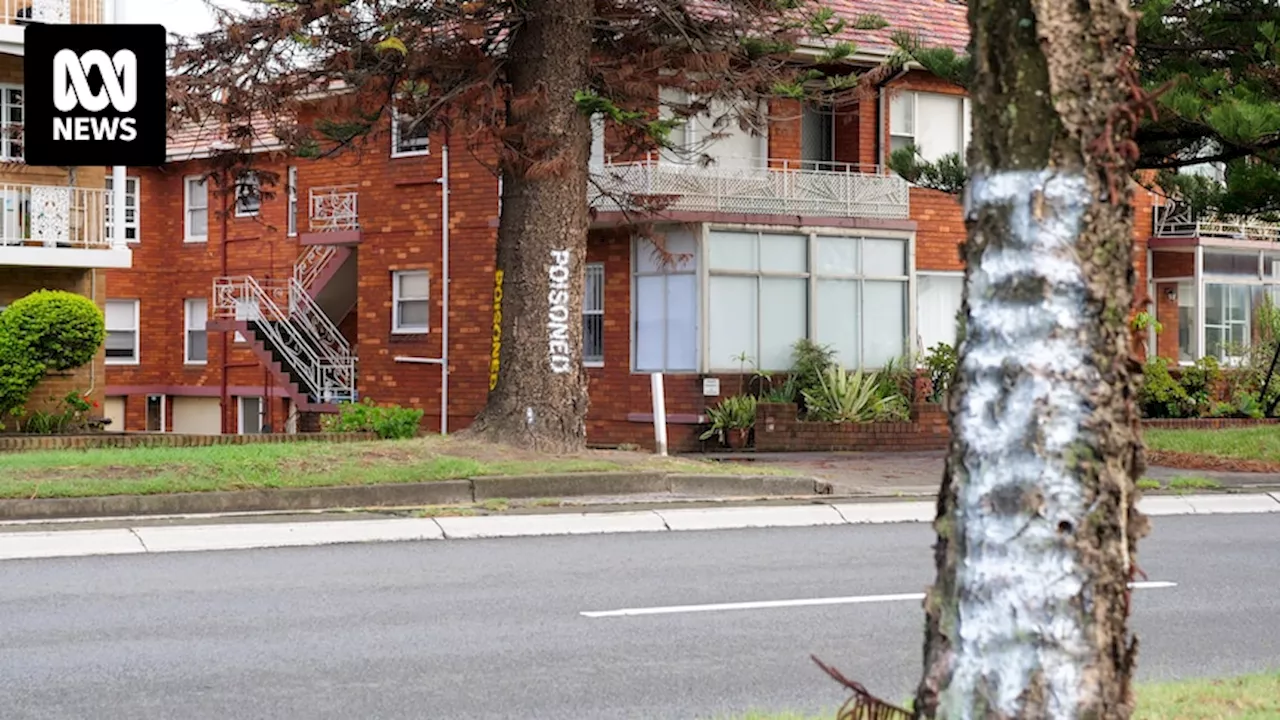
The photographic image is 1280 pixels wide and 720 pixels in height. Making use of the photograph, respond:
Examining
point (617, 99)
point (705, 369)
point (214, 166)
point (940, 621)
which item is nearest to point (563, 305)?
point (617, 99)

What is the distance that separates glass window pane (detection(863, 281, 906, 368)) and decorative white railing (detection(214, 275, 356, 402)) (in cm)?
936

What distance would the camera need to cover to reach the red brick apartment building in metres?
26.2

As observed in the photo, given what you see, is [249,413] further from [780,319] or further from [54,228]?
[780,319]

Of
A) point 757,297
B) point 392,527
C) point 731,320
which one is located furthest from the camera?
point 757,297

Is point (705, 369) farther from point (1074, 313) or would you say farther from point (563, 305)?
point (1074, 313)

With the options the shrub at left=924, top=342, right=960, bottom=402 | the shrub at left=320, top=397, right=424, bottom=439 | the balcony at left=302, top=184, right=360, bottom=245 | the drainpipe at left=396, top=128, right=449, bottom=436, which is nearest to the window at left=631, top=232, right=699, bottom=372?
the drainpipe at left=396, top=128, right=449, bottom=436

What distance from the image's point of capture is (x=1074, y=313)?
394 cm

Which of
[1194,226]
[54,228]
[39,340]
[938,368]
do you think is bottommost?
[938,368]

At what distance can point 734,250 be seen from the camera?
85.8 feet

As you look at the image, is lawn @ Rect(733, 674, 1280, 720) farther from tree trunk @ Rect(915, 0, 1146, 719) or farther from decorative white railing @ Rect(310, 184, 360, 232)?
decorative white railing @ Rect(310, 184, 360, 232)

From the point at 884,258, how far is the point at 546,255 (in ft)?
35.5

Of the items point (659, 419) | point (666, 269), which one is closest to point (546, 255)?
point (659, 419)

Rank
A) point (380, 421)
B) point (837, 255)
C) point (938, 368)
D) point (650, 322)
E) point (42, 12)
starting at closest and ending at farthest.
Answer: point (380, 421)
point (42, 12)
point (650, 322)
point (837, 255)
point (938, 368)

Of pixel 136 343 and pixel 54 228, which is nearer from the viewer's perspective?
pixel 54 228
